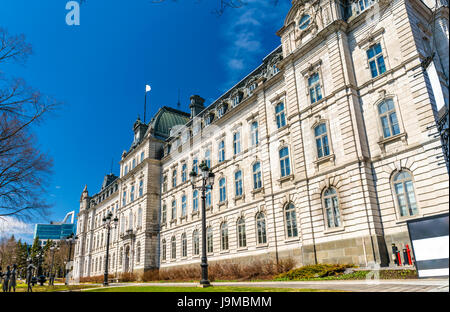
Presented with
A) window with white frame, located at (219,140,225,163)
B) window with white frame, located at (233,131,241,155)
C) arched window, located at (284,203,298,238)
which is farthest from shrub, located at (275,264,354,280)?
window with white frame, located at (219,140,225,163)

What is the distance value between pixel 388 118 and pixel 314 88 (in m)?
6.24

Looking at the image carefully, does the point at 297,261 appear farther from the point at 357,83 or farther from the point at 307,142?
the point at 357,83

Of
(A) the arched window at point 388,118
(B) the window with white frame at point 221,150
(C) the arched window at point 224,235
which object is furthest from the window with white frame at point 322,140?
(C) the arched window at point 224,235

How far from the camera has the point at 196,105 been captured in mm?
48094

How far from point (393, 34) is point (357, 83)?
138 inches

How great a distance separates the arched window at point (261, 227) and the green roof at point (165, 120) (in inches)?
1025

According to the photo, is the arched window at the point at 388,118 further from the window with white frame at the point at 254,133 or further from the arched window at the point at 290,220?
the window with white frame at the point at 254,133

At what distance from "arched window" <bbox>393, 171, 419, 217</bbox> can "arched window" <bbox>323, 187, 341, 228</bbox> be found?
11.9ft

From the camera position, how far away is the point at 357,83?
21547 mm

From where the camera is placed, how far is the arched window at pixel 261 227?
27.5 meters

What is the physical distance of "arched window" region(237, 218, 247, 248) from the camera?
2944 centimetres

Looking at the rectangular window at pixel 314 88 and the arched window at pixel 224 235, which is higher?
the rectangular window at pixel 314 88

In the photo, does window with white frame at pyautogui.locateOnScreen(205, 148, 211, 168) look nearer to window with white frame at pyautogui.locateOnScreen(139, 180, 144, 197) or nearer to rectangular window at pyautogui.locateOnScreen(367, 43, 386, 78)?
window with white frame at pyautogui.locateOnScreen(139, 180, 144, 197)
